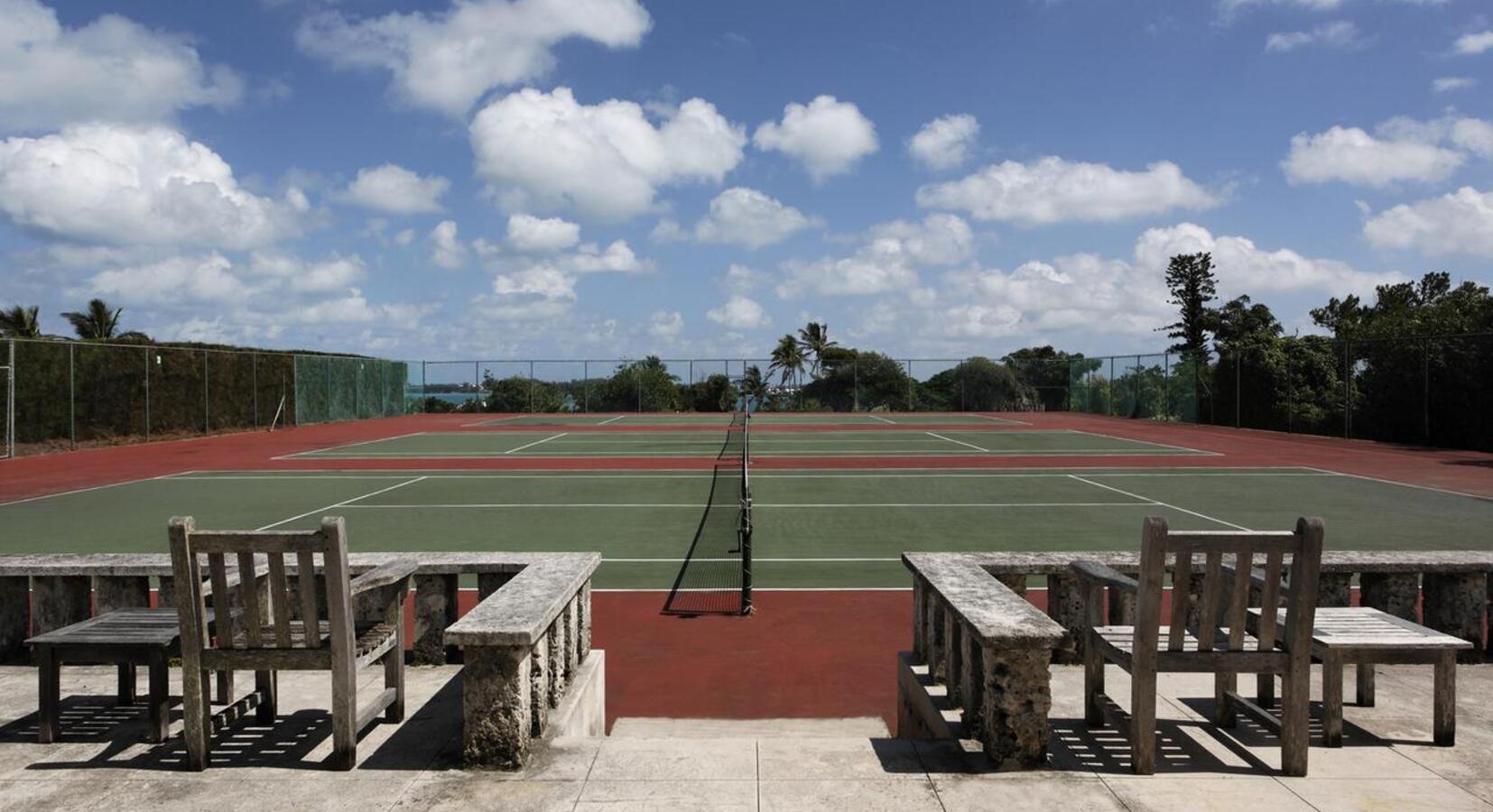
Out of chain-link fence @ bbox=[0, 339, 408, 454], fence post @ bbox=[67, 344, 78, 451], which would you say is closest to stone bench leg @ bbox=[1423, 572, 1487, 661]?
chain-link fence @ bbox=[0, 339, 408, 454]

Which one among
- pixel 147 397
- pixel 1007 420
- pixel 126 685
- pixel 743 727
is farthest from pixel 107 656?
pixel 1007 420

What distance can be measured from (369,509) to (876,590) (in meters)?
8.47

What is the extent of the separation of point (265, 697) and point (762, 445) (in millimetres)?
23550

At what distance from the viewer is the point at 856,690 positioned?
5711mm

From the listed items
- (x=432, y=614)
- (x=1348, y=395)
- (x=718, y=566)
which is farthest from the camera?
(x=1348, y=395)

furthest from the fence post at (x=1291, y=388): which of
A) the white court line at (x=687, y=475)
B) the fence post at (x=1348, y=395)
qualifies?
the white court line at (x=687, y=475)

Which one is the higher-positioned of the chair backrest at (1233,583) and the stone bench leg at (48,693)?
the chair backrest at (1233,583)

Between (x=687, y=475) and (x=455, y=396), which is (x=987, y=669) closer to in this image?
(x=687, y=475)

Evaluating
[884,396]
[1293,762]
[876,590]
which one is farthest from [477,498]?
[884,396]

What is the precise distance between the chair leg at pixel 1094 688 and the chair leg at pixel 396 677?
2.72 m

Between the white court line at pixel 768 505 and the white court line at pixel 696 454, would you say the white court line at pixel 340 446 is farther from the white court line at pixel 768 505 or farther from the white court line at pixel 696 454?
the white court line at pixel 768 505

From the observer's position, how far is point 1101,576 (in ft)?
12.9

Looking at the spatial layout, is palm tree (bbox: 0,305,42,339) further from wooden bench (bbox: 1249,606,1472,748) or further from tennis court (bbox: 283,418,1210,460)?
wooden bench (bbox: 1249,606,1472,748)

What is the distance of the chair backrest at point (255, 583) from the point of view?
10.2 feet
